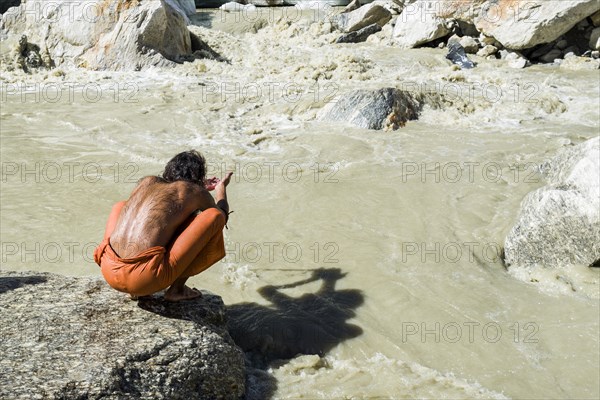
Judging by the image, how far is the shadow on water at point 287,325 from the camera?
3.47m

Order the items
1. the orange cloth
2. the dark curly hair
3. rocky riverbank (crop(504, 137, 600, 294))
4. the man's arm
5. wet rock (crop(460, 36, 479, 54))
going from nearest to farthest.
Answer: the orange cloth
the dark curly hair
the man's arm
rocky riverbank (crop(504, 137, 600, 294))
wet rock (crop(460, 36, 479, 54))

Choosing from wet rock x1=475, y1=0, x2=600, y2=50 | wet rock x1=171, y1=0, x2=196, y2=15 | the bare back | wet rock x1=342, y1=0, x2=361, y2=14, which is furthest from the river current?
wet rock x1=171, y1=0, x2=196, y2=15

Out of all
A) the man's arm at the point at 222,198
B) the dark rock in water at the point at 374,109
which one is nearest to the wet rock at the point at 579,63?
the dark rock in water at the point at 374,109

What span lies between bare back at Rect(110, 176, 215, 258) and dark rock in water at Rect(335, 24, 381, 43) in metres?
9.77

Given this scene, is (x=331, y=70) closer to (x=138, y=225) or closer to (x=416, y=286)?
(x=416, y=286)

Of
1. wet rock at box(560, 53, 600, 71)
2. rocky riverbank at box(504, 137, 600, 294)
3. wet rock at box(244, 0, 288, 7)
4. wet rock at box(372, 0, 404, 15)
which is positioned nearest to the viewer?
rocky riverbank at box(504, 137, 600, 294)

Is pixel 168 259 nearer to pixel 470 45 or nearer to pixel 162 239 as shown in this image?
pixel 162 239

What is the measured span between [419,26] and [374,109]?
4806mm

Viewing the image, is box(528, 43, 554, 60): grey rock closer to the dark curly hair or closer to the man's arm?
the man's arm

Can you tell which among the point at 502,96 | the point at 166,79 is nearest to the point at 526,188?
the point at 502,96

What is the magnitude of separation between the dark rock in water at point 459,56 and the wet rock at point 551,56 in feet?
4.48

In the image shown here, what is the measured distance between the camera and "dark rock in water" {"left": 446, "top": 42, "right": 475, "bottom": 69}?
33.3 ft

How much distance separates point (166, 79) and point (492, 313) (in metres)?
7.39

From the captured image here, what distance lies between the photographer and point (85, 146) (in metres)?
7.00
